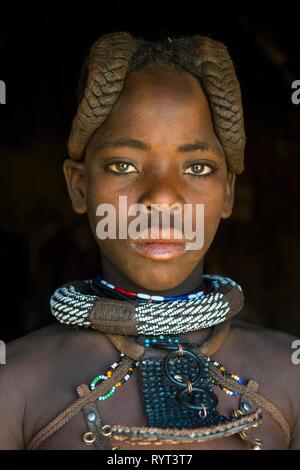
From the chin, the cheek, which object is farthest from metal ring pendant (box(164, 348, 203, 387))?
the cheek

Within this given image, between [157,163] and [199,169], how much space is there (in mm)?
137

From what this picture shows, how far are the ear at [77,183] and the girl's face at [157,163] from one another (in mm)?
113

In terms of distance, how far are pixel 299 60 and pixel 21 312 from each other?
212 centimetres

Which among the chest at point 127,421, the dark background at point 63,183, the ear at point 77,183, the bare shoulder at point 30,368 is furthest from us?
the dark background at point 63,183

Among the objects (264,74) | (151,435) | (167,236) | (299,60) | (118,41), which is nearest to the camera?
(151,435)

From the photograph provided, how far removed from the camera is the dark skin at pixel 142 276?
190cm

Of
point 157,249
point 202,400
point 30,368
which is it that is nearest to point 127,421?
point 202,400

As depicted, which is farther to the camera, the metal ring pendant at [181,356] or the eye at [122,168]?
the eye at [122,168]

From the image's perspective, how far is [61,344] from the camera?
205cm

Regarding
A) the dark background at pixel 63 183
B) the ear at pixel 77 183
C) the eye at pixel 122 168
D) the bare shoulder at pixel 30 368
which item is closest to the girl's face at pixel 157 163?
the eye at pixel 122 168

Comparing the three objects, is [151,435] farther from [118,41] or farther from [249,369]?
[118,41]

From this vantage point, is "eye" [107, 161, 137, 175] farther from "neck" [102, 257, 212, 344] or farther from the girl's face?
"neck" [102, 257, 212, 344]

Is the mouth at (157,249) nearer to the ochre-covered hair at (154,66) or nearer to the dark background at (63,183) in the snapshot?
the ochre-covered hair at (154,66)

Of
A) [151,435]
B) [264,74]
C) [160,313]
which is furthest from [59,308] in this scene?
[264,74]
